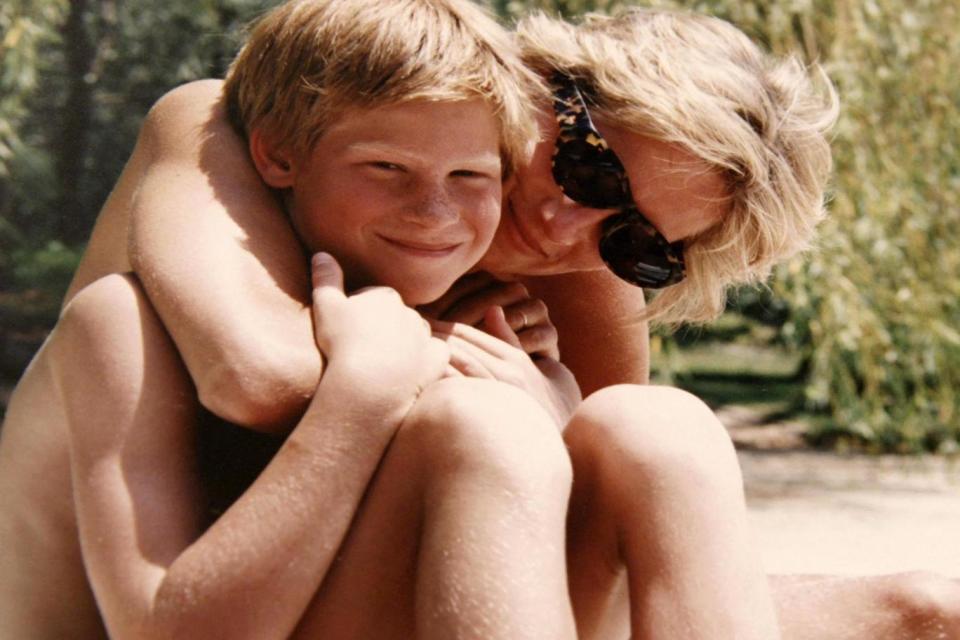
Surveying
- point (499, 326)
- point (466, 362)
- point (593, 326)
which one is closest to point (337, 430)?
point (466, 362)

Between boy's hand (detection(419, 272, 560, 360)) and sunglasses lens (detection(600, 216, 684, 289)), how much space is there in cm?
13

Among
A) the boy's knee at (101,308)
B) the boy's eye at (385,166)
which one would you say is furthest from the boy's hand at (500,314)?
the boy's knee at (101,308)

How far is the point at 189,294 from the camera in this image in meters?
1.50

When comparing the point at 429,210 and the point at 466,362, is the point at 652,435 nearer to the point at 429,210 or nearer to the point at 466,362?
the point at 466,362

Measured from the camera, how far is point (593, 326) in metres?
2.35

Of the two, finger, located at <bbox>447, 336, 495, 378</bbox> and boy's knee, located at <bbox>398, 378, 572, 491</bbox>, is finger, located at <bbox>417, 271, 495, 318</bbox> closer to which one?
finger, located at <bbox>447, 336, 495, 378</bbox>

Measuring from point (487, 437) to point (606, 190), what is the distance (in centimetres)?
77

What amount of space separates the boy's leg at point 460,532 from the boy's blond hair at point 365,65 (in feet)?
1.36

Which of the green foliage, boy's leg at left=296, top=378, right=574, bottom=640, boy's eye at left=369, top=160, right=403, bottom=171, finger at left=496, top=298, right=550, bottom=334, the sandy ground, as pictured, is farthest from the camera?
the green foliage

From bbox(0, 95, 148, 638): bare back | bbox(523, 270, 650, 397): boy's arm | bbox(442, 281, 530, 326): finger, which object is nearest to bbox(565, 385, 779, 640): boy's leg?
bbox(442, 281, 530, 326): finger

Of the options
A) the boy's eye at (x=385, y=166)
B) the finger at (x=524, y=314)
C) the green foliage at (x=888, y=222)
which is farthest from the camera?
the green foliage at (x=888, y=222)

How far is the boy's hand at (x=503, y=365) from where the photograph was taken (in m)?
1.71

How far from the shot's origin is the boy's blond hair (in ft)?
5.46

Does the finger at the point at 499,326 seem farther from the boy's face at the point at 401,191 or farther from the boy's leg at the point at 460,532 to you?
the boy's leg at the point at 460,532
